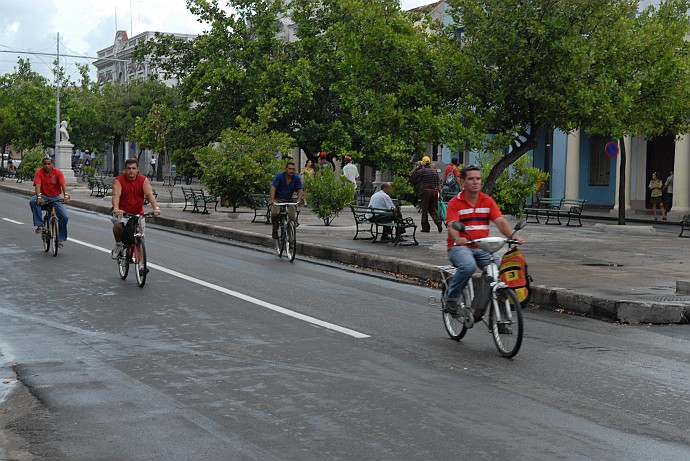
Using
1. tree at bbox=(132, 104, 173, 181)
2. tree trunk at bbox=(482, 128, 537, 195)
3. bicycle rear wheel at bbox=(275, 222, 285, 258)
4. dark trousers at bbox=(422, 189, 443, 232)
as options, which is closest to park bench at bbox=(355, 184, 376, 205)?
tree at bbox=(132, 104, 173, 181)

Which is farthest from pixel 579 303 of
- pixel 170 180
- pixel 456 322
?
pixel 170 180

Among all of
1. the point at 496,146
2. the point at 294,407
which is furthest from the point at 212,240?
the point at 294,407

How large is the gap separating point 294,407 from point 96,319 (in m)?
4.38

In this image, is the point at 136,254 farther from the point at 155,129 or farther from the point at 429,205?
the point at 155,129

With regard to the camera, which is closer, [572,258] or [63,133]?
[572,258]

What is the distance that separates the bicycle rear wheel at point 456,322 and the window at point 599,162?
34.1 metres

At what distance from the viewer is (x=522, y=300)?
862 cm

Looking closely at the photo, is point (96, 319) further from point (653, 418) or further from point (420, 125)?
point (420, 125)

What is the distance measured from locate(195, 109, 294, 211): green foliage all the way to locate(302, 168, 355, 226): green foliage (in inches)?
180

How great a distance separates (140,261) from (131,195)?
1042 mm

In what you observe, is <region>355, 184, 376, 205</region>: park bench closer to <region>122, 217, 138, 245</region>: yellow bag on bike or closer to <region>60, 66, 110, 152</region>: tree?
<region>122, 217, 138, 245</region>: yellow bag on bike

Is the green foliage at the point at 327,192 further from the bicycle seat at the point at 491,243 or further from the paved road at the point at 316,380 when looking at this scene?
the bicycle seat at the point at 491,243

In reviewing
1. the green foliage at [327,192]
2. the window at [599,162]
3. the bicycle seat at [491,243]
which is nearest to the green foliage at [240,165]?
the green foliage at [327,192]

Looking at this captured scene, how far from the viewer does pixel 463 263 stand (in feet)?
29.3
